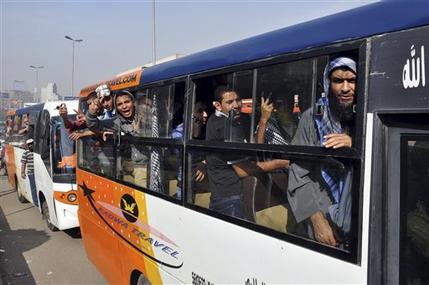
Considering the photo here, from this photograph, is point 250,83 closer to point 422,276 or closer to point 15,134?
point 422,276

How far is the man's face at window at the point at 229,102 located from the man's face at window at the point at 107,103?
216cm

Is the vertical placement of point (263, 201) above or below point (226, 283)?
above

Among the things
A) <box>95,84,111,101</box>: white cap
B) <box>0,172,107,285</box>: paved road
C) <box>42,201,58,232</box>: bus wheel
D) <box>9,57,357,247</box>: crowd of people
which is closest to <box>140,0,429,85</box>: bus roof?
<box>9,57,357,247</box>: crowd of people

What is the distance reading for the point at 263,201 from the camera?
110 inches

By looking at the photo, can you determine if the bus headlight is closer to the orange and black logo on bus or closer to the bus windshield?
the bus windshield

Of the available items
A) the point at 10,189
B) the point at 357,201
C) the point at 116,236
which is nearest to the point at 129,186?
the point at 116,236

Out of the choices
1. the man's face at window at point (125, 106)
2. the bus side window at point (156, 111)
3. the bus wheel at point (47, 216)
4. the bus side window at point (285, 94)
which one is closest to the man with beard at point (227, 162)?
the bus side window at point (285, 94)

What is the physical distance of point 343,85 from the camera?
2.17 meters

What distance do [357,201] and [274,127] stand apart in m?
0.76

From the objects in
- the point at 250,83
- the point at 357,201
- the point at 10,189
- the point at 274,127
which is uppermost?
the point at 250,83

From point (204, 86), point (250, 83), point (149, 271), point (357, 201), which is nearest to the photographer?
point (357, 201)

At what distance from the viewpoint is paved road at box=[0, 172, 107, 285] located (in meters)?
6.63

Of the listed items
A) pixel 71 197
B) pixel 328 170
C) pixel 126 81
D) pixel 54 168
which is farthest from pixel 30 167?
pixel 328 170

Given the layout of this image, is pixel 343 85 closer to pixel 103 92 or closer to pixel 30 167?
pixel 103 92
